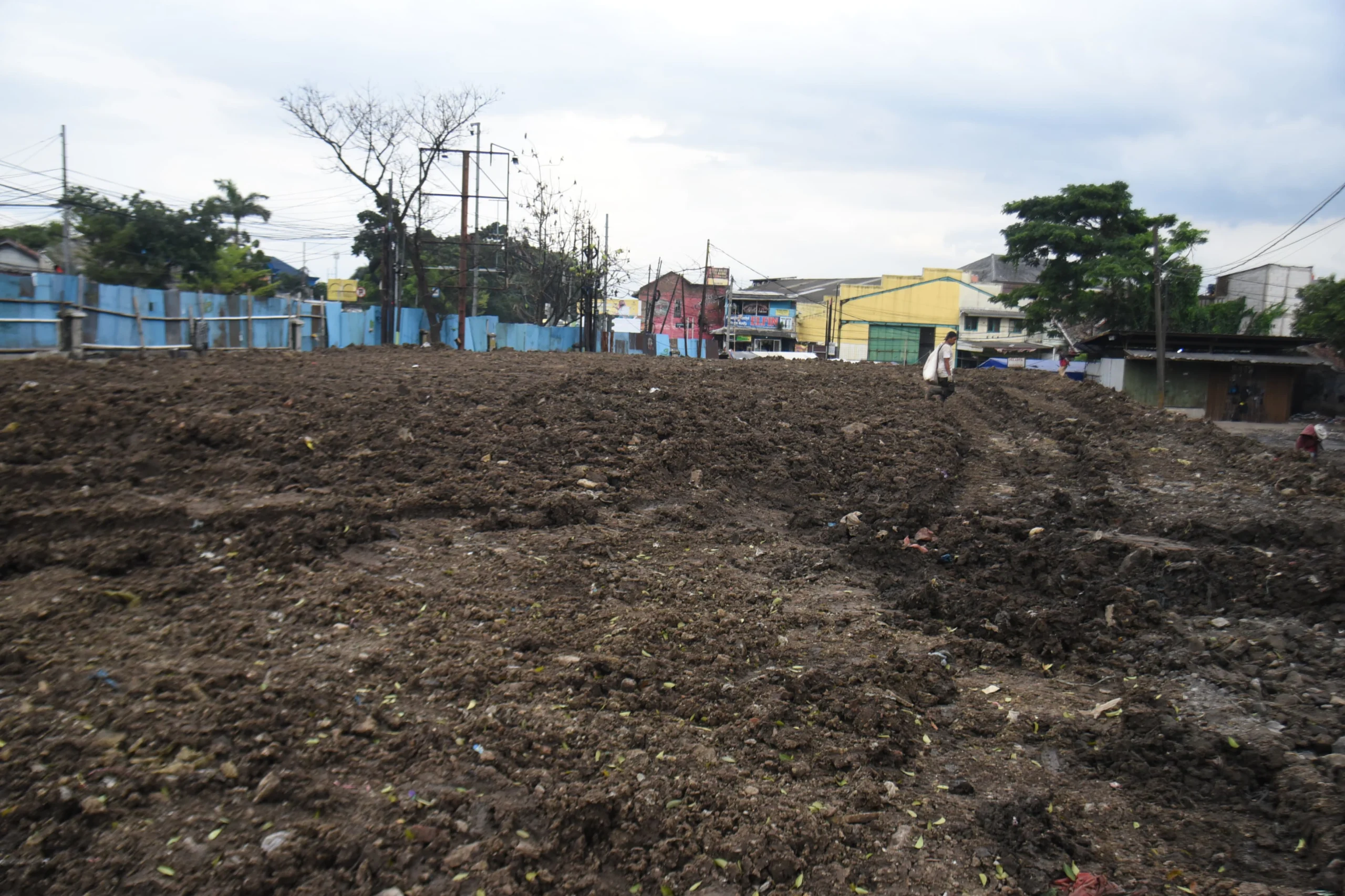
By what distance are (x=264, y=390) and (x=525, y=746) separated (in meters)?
7.94

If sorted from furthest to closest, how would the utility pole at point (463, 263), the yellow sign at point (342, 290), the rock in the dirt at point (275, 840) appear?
the yellow sign at point (342, 290) < the utility pole at point (463, 263) < the rock in the dirt at point (275, 840)

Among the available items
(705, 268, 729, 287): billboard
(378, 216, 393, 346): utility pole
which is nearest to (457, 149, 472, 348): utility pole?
(378, 216, 393, 346): utility pole

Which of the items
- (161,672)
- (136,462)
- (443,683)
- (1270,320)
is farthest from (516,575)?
(1270,320)

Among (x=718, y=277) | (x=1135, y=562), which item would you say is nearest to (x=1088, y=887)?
(x=1135, y=562)

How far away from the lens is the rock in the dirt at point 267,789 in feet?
9.20

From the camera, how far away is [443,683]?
3.73 meters

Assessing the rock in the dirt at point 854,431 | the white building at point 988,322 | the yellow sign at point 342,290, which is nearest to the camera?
the rock in the dirt at point 854,431

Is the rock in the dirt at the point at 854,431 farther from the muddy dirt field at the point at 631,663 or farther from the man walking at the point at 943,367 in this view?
the man walking at the point at 943,367

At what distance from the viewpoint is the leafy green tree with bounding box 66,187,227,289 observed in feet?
95.4

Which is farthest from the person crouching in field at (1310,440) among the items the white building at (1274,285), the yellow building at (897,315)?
the yellow building at (897,315)

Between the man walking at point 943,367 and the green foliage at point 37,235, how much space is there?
106 feet

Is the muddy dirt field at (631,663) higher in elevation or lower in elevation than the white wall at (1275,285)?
lower

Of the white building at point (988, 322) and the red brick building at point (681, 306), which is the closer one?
the white building at point (988, 322)

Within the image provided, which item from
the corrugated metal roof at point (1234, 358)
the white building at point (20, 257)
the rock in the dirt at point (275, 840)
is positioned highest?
the white building at point (20, 257)
